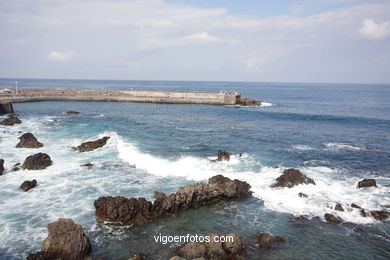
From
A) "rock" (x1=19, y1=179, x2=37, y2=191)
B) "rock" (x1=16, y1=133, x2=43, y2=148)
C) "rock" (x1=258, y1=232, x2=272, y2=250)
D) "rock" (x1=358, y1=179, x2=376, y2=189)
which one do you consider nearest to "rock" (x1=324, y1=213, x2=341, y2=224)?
"rock" (x1=258, y1=232, x2=272, y2=250)

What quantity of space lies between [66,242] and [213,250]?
270 inches

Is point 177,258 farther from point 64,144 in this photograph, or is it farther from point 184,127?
point 184,127

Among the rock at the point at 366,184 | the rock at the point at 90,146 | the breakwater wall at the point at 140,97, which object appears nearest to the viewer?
the rock at the point at 366,184

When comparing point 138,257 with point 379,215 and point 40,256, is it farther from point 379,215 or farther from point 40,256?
point 379,215

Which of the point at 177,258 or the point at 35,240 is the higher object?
the point at 177,258

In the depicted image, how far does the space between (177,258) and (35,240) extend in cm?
809

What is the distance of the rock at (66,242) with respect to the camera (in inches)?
544

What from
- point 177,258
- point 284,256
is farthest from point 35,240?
point 284,256

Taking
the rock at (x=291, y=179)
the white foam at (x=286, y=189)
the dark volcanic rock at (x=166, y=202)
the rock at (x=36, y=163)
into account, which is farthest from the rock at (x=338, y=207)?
the rock at (x=36, y=163)

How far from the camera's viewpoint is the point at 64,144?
115 ft

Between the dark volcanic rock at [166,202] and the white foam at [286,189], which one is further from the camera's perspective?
the white foam at [286,189]

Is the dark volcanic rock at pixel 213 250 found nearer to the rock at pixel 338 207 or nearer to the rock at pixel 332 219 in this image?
the rock at pixel 332 219

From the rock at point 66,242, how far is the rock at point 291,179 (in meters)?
14.7

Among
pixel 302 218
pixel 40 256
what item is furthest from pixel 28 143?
pixel 302 218
